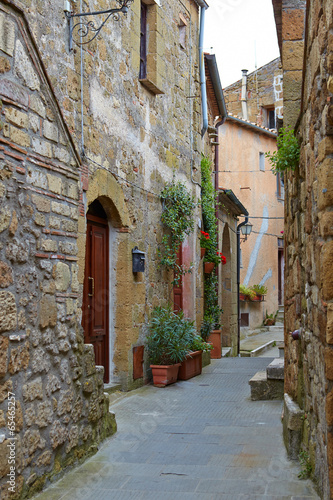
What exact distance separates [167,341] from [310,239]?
4426 millimetres

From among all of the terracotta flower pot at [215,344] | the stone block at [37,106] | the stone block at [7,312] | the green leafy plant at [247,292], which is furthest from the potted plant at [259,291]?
the stone block at [7,312]

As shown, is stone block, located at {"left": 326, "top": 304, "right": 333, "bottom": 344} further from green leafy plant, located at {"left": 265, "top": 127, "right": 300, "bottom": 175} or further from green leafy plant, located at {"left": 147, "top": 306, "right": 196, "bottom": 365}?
green leafy plant, located at {"left": 147, "top": 306, "right": 196, "bottom": 365}

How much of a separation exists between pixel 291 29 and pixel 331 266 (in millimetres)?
2954

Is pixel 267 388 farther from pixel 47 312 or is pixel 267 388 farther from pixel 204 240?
pixel 204 240

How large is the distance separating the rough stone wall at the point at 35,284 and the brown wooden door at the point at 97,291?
6.89ft

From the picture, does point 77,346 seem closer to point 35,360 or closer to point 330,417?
point 35,360

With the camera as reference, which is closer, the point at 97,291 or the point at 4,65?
the point at 4,65

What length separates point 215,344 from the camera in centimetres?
1152

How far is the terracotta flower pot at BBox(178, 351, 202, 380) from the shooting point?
8117 millimetres

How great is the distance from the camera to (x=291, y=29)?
16.5 feet


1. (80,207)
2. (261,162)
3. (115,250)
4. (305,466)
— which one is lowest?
(305,466)

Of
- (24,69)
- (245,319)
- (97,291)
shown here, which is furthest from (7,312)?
(245,319)

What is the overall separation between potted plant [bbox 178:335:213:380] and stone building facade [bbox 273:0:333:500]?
2.96 m

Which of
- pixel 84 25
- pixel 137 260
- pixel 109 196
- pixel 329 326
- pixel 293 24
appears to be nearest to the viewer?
pixel 329 326
